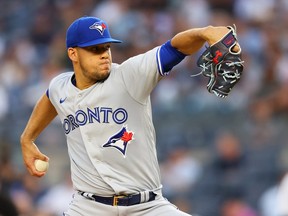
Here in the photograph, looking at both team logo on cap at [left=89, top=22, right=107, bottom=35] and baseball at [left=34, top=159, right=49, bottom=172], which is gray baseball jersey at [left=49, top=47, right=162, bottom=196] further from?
baseball at [left=34, top=159, right=49, bottom=172]

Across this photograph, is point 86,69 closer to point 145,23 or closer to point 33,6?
point 145,23

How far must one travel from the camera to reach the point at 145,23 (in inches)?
480

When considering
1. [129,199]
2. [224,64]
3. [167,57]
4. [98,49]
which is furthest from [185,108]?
[224,64]

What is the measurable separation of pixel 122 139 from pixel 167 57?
1.93 ft

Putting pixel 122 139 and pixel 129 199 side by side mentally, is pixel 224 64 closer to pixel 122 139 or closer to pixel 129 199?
pixel 122 139

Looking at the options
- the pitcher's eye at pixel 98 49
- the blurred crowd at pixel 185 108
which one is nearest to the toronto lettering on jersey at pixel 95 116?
the pitcher's eye at pixel 98 49

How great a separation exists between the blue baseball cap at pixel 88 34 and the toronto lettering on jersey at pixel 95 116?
0.41m

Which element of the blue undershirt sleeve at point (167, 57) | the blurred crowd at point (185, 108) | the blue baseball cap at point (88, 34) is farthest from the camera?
the blurred crowd at point (185, 108)

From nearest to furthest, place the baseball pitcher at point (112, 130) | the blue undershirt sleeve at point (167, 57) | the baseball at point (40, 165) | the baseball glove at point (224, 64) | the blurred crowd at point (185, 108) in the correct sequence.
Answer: the baseball glove at point (224, 64) < the blue undershirt sleeve at point (167, 57) < the baseball pitcher at point (112, 130) < the baseball at point (40, 165) < the blurred crowd at point (185, 108)

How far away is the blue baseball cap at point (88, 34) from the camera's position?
17.1 ft

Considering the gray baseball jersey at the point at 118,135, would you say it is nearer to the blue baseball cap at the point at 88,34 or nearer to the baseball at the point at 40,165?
the blue baseball cap at the point at 88,34

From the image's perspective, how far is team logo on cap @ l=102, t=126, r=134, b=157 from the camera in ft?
16.9

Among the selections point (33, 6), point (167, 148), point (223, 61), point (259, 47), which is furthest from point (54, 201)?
point (223, 61)

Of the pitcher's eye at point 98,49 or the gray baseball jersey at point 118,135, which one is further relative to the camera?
the pitcher's eye at point 98,49
